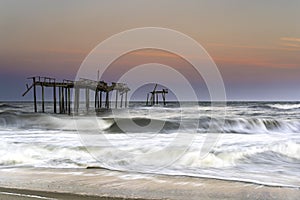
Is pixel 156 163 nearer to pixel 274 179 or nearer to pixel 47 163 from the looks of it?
pixel 47 163

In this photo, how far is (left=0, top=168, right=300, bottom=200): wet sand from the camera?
3.61m

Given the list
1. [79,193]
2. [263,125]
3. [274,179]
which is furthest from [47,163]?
[263,125]

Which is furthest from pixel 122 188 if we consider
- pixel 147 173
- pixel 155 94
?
pixel 155 94

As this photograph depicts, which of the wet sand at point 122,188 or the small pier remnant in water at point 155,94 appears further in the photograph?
the small pier remnant in water at point 155,94

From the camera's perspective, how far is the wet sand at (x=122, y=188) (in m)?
3.61

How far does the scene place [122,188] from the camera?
3953mm

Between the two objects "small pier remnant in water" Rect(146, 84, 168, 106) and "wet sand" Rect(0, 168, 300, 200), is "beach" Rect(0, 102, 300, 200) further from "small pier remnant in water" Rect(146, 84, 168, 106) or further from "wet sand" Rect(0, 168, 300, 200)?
"small pier remnant in water" Rect(146, 84, 168, 106)

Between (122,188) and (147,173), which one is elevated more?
(122,188)

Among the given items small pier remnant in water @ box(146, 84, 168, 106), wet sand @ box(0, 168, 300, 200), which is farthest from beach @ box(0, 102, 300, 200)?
small pier remnant in water @ box(146, 84, 168, 106)

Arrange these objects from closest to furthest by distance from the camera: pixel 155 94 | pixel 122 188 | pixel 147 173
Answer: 1. pixel 122 188
2. pixel 147 173
3. pixel 155 94

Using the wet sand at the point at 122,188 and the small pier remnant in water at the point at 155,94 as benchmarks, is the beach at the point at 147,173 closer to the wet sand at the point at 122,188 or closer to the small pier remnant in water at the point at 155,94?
the wet sand at the point at 122,188

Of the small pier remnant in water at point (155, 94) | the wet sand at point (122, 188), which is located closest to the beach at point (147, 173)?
the wet sand at point (122, 188)

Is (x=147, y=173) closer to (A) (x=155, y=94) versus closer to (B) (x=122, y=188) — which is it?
(B) (x=122, y=188)

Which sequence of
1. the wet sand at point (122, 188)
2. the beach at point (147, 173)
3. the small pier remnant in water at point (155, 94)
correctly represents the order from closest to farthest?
the wet sand at point (122, 188) → the beach at point (147, 173) → the small pier remnant in water at point (155, 94)
